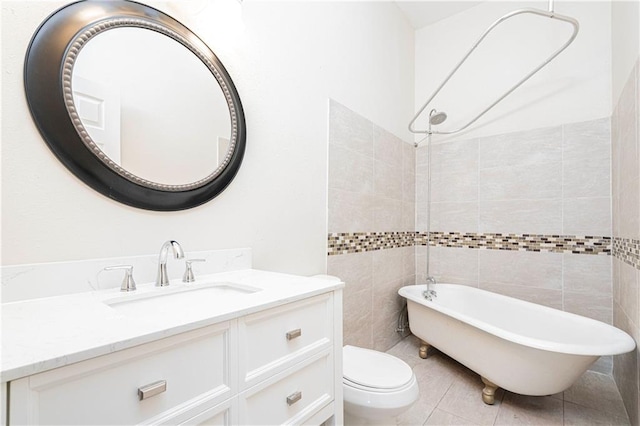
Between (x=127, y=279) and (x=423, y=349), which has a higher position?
(x=127, y=279)

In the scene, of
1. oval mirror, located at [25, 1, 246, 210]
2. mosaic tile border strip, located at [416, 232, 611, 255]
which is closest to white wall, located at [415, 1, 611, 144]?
mosaic tile border strip, located at [416, 232, 611, 255]

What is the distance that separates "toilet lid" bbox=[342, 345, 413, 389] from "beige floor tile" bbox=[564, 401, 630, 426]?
111 cm

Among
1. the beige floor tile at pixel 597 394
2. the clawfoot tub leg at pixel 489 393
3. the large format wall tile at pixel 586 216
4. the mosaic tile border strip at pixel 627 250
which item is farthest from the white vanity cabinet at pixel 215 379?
the large format wall tile at pixel 586 216

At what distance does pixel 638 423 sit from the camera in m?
1.52

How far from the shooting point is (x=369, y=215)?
7.89ft

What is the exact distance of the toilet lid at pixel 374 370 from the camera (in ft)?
4.50

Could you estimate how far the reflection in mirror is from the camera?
1030mm

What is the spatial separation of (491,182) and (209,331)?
2717 mm

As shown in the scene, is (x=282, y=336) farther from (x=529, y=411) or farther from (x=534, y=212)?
(x=534, y=212)

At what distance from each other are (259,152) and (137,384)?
1138mm

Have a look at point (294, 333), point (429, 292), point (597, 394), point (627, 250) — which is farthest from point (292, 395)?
point (597, 394)

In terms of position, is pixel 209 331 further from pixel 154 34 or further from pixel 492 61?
pixel 492 61

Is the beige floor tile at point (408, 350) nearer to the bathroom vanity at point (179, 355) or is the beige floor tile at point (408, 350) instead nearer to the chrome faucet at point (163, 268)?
the bathroom vanity at point (179, 355)

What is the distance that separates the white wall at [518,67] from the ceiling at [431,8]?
70 mm
